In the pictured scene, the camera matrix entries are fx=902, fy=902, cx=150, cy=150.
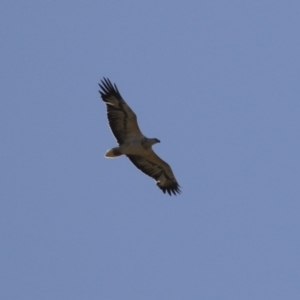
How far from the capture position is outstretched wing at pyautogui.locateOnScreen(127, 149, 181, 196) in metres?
30.0

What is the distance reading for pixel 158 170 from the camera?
3062cm

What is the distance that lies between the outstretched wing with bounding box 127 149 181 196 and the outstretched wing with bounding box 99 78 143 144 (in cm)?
97

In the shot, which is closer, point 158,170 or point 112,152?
point 112,152

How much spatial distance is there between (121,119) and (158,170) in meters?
2.50

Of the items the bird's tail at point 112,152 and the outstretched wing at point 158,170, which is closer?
the bird's tail at point 112,152

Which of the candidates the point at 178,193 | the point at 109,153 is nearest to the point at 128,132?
the point at 109,153

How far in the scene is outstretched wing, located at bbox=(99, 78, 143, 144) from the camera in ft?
95.5

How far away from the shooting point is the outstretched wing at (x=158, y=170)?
30016 mm

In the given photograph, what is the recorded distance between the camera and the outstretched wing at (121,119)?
95.5 feet

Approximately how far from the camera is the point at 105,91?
29672 mm

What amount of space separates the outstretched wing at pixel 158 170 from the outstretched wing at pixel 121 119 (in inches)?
38.3

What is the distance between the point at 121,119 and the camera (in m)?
29.2

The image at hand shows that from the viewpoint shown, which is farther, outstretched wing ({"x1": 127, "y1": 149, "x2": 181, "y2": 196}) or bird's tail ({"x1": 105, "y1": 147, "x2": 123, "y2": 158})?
outstretched wing ({"x1": 127, "y1": 149, "x2": 181, "y2": 196})

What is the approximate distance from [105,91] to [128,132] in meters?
1.62
